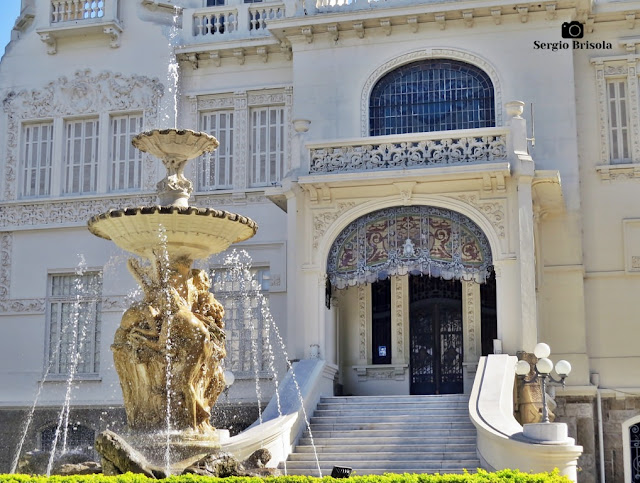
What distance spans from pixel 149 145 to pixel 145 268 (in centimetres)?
178

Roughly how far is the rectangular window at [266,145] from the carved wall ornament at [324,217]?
12.9 ft

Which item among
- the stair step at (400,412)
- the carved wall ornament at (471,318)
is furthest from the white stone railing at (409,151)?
the stair step at (400,412)

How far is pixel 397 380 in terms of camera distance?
2019cm

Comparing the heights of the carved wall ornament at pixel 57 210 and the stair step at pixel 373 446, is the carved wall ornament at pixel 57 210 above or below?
above

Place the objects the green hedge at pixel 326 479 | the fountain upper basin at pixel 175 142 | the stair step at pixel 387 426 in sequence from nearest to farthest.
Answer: the green hedge at pixel 326 479 → the fountain upper basin at pixel 175 142 → the stair step at pixel 387 426

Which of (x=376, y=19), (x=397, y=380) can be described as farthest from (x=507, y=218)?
(x=376, y=19)

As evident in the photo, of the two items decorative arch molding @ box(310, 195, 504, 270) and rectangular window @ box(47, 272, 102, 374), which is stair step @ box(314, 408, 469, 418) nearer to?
decorative arch molding @ box(310, 195, 504, 270)

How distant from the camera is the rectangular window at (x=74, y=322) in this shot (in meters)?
22.3

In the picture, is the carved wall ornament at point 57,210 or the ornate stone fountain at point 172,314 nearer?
the ornate stone fountain at point 172,314

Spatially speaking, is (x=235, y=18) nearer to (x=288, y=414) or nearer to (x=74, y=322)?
(x=74, y=322)

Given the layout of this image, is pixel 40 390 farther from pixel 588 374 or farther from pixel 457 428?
pixel 588 374

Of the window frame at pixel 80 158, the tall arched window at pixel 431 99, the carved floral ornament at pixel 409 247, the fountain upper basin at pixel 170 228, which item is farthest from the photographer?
the window frame at pixel 80 158

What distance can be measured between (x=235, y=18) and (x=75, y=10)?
383cm

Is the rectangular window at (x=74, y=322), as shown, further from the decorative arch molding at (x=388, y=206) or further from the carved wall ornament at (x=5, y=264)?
the decorative arch molding at (x=388, y=206)
